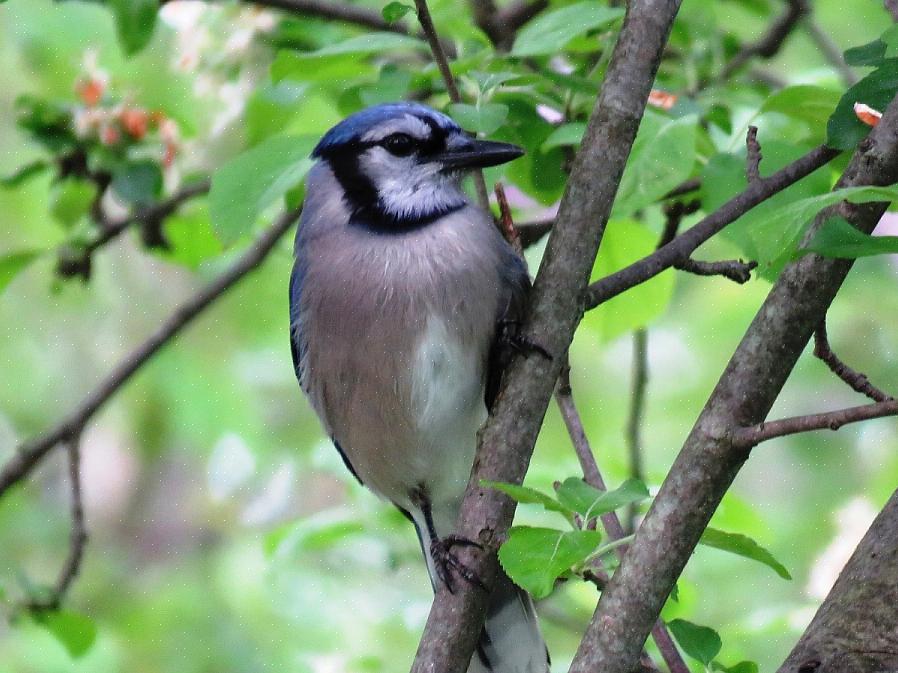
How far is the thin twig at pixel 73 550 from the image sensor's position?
3193 mm

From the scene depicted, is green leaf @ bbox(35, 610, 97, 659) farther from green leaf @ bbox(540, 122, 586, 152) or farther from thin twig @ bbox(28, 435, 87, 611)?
green leaf @ bbox(540, 122, 586, 152)

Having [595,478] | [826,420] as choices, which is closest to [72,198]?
[595,478]

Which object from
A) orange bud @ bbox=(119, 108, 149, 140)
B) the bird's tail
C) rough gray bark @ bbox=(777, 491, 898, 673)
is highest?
orange bud @ bbox=(119, 108, 149, 140)

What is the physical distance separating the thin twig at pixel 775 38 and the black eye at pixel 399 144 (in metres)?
1.08

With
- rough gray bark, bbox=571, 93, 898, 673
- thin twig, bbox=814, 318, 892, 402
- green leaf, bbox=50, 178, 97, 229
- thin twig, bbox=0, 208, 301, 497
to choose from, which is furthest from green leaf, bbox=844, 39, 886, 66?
green leaf, bbox=50, 178, 97, 229

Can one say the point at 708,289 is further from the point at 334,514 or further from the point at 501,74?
the point at 501,74

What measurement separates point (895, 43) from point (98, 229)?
8.35 ft

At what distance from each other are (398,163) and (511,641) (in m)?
1.15

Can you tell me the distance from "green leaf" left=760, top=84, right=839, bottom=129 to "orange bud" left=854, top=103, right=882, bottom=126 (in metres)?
0.39

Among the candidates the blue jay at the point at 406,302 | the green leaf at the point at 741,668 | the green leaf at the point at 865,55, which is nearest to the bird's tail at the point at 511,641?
the blue jay at the point at 406,302

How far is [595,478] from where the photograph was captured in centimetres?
207

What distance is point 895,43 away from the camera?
72.4 inches

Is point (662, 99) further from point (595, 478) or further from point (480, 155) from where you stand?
point (595, 478)

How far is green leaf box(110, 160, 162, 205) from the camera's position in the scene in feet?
11.0
